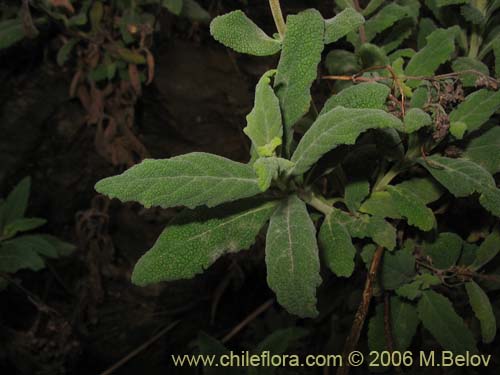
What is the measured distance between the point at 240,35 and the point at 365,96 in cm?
34

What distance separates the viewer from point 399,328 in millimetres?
1401

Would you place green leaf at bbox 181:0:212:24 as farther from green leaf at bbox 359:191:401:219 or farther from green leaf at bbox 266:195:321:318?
green leaf at bbox 266:195:321:318

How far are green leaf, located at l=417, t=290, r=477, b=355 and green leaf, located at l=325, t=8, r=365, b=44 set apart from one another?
0.86 m

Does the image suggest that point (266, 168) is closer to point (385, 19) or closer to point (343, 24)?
point (343, 24)

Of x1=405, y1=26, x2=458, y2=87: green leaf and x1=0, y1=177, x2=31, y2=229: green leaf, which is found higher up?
x1=405, y1=26, x2=458, y2=87: green leaf

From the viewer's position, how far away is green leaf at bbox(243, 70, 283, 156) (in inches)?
38.4

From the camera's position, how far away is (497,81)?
121cm

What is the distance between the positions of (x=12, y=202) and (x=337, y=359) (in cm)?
174

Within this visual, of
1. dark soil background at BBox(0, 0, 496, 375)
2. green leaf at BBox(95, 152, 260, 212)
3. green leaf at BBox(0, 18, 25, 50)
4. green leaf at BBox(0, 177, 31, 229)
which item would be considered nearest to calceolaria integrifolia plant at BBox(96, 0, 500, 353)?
green leaf at BBox(95, 152, 260, 212)

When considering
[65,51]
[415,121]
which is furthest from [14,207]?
[415,121]

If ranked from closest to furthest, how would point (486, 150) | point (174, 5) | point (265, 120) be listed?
point (265, 120)
point (486, 150)
point (174, 5)

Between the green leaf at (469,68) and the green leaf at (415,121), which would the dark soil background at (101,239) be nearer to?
the green leaf at (469,68)

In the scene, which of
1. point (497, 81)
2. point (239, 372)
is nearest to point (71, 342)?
point (239, 372)

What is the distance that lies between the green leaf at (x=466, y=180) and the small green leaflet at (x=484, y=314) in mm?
376
